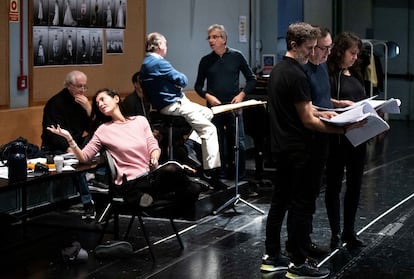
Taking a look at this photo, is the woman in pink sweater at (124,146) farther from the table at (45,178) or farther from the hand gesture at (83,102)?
the hand gesture at (83,102)

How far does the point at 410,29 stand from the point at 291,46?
396 inches

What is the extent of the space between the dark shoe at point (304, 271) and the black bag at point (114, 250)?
1169 mm

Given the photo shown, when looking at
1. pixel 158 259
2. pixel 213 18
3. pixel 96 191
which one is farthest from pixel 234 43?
pixel 158 259

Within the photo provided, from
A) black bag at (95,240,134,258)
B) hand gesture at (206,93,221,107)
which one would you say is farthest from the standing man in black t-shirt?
hand gesture at (206,93,221,107)

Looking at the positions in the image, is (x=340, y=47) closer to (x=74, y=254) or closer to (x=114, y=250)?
(x=114, y=250)

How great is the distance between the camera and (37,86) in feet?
21.8

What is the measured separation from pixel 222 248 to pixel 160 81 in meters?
1.53

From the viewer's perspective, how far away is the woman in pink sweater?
5.25m

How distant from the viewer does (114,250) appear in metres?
5.28

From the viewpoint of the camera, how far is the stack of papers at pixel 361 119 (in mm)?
4578

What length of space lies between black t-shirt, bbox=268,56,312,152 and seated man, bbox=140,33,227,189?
176 centimetres

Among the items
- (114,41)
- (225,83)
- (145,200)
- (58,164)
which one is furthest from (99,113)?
(225,83)

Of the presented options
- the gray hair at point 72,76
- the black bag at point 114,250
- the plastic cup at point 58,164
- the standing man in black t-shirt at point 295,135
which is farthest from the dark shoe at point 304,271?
the gray hair at point 72,76

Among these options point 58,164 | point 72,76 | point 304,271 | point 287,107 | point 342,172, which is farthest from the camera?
point 72,76
